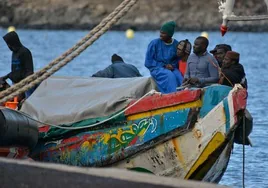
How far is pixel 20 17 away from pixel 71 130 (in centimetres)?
8139

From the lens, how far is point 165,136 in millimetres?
11641

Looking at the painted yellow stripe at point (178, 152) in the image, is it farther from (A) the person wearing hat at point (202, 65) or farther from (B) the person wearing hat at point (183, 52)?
(B) the person wearing hat at point (183, 52)

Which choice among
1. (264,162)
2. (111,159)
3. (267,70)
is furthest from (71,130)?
(267,70)

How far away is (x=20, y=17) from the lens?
3649 inches

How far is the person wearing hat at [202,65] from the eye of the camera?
40.5 feet

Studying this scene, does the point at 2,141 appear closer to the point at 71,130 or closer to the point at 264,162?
the point at 71,130

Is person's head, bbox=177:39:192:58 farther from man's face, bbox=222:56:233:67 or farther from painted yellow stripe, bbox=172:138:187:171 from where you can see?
painted yellow stripe, bbox=172:138:187:171

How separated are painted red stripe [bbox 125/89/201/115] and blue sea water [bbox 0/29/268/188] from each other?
343 cm

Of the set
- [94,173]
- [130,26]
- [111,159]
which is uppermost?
[94,173]

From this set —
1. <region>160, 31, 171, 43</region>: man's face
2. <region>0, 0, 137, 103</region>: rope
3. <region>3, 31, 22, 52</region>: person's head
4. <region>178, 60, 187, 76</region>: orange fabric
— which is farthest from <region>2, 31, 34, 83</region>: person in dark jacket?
<region>0, 0, 137, 103</region>: rope

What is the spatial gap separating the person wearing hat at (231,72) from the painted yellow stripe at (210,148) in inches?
38.5

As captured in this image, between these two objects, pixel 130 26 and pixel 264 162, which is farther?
pixel 130 26

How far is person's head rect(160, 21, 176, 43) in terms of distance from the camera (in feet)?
43.1

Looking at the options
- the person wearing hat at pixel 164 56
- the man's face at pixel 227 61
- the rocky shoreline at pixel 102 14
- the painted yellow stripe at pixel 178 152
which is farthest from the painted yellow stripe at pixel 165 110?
the rocky shoreline at pixel 102 14
